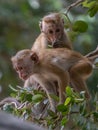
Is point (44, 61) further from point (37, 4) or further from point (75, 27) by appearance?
point (37, 4)

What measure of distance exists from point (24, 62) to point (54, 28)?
582mm

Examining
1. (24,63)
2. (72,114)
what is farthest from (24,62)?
(72,114)

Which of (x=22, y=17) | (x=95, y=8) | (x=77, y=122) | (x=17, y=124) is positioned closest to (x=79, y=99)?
(x=77, y=122)

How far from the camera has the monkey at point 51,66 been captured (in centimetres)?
299

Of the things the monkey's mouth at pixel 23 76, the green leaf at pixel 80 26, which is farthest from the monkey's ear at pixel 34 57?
the green leaf at pixel 80 26

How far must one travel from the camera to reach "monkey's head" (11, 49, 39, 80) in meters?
2.96

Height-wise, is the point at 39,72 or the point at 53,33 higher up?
the point at 53,33

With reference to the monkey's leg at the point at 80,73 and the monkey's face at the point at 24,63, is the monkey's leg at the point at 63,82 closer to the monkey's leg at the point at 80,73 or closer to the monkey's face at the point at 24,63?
the monkey's leg at the point at 80,73

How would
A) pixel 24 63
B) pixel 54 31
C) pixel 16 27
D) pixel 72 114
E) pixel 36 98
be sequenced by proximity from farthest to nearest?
pixel 16 27, pixel 54 31, pixel 24 63, pixel 36 98, pixel 72 114

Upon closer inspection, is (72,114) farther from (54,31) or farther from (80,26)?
(54,31)

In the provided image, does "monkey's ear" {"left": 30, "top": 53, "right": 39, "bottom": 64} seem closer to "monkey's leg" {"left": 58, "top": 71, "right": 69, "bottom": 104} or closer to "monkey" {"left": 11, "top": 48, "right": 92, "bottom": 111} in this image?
"monkey" {"left": 11, "top": 48, "right": 92, "bottom": 111}

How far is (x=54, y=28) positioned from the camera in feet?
11.4

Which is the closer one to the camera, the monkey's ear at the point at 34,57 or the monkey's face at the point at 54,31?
the monkey's ear at the point at 34,57

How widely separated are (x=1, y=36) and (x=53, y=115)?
18.4 ft
